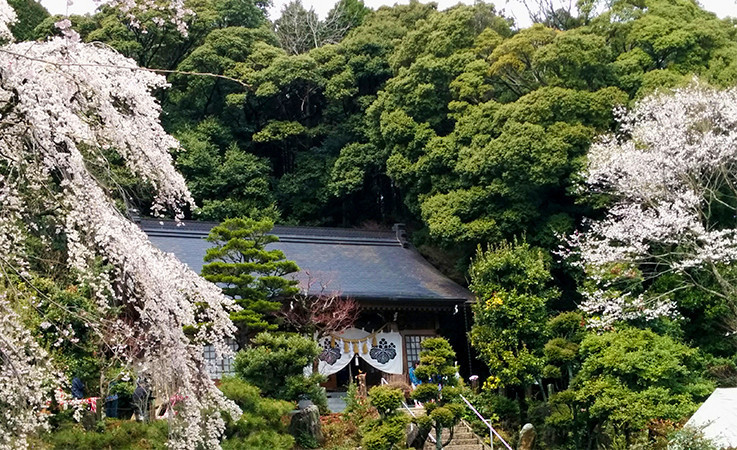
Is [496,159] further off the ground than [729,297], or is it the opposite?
[496,159]

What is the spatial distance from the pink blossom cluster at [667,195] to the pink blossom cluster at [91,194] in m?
9.25

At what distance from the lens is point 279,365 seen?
11852mm

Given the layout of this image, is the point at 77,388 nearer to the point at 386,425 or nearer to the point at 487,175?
the point at 386,425

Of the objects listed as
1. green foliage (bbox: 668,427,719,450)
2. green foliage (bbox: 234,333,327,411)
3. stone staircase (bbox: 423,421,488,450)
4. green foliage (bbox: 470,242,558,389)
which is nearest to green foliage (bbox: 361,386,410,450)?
green foliage (bbox: 234,333,327,411)

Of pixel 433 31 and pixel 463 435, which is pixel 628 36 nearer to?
pixel 433 31

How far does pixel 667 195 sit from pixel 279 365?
7.59m

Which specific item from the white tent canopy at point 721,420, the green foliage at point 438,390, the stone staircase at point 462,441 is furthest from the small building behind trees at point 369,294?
the white tent canopy at point 721,420

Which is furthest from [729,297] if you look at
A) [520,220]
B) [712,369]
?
[520,220]

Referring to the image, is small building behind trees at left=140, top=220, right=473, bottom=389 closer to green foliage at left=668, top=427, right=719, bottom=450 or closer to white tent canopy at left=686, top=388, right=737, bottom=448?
green foliage at left=668, top=427, right=719, bottom=450

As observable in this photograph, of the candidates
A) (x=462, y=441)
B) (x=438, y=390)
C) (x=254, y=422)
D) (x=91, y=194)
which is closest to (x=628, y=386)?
(x=462, y=441)

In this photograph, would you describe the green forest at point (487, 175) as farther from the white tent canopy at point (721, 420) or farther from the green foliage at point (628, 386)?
the white tent canopy at point (721, 420)

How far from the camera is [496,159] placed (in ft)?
56.1

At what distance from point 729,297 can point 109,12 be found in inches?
780

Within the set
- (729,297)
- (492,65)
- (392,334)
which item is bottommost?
(392,334)
